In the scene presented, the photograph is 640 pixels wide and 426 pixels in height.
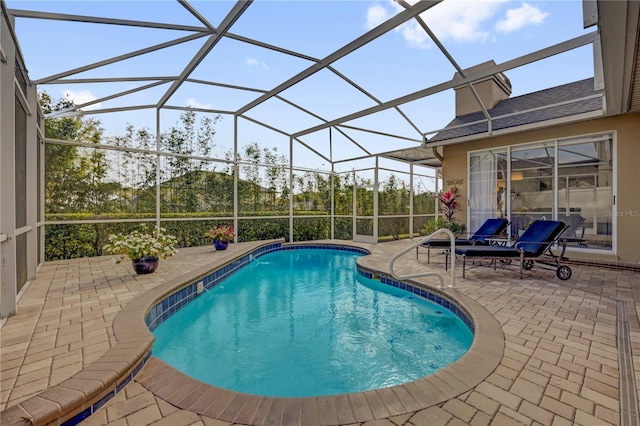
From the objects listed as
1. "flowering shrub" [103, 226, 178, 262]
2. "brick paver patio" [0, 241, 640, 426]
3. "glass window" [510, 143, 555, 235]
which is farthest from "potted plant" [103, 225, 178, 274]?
"glass window" [510, 143, 555, 235]

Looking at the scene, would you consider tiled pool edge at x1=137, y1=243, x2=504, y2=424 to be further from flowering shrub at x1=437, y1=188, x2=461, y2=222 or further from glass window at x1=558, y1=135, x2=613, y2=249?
flowering shrub at x1=437, y1=188, x2=461, y2=222

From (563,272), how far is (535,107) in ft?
15.9

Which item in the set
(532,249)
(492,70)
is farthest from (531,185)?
(492,70)

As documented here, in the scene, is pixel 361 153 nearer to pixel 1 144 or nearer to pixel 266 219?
pixel 266 219

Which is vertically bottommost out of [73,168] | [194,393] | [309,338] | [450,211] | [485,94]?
[309,338]

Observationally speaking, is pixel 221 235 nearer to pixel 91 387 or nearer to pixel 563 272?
pixel 91 387

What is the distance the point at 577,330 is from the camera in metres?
3.17

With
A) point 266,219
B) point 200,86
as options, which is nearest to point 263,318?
point 200,86

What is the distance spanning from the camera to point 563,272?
18.0ft

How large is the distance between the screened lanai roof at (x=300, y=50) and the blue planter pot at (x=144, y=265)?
342 cm

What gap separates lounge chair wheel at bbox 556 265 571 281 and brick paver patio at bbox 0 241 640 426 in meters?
0.40

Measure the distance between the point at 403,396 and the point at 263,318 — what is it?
294cm

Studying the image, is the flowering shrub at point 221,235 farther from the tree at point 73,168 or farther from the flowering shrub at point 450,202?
the flowering shrub at point 450,202

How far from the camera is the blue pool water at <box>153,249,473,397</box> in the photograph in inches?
118
